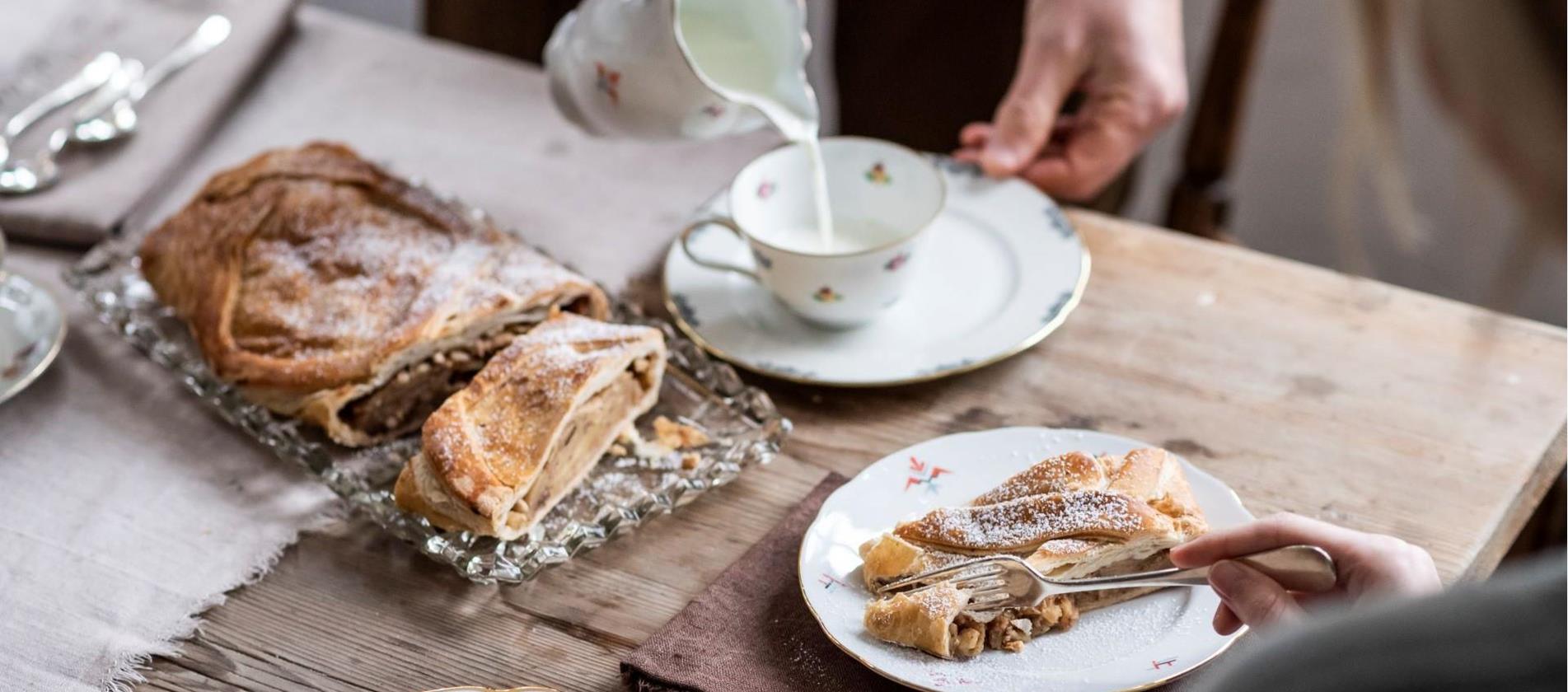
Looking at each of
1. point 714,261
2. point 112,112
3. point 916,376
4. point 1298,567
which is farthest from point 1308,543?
point 112,112

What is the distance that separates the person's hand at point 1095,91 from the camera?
1.90 metres

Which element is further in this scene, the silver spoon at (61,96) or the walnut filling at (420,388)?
the silver spoon at (61,96)

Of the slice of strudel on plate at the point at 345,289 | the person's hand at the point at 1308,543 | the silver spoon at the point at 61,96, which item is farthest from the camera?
the silver spoon at the point at 61,96

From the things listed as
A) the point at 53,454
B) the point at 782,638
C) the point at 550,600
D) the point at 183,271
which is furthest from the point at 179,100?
the point at 782,638

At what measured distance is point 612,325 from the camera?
1.50 meters

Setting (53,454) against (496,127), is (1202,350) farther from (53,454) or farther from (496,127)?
(53,454)

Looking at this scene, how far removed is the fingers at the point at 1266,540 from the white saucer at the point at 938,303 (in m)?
0.47

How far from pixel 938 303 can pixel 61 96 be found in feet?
4.56

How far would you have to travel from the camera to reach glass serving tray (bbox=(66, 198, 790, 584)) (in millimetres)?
1315

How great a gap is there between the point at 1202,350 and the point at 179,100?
1.54 metres

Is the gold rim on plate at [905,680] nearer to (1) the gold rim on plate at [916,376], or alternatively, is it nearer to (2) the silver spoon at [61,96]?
(1) the gold rim on plate at [916,376]

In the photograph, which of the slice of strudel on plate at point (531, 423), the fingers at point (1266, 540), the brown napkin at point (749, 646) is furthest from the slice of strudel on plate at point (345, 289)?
the fingers at point (1266, 540)

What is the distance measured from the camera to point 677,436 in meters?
1.48

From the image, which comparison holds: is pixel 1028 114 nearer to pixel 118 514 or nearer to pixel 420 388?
pixel 420 388
